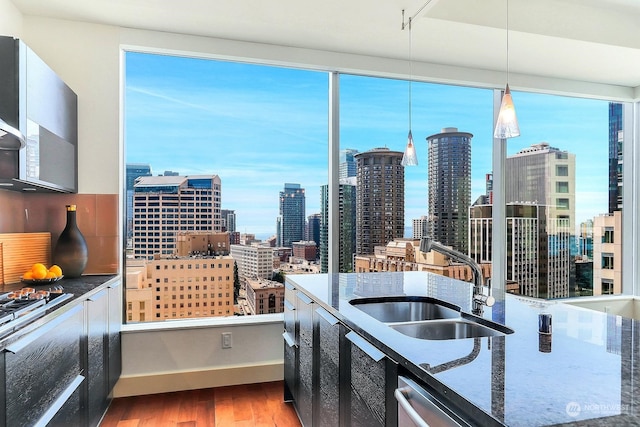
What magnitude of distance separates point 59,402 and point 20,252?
1165 millimetres

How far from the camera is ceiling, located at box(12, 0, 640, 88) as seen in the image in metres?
2.64

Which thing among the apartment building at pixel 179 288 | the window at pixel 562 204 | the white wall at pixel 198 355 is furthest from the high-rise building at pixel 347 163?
the window at pixel 562 204

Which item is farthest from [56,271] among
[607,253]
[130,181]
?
[607,253]

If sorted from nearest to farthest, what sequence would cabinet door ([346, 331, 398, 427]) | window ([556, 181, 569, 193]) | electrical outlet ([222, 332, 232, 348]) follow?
cabinet door ([346, 331, 398, 427]) < electrical outlet ([222, 332, 232, 348]) < window ([556, 181, 569, 193])

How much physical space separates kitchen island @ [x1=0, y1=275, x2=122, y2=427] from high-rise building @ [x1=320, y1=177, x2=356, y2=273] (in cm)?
163

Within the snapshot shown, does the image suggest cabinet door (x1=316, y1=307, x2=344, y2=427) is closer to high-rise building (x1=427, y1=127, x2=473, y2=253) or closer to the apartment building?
the apartment building

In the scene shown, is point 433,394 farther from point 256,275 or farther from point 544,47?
point 544,47

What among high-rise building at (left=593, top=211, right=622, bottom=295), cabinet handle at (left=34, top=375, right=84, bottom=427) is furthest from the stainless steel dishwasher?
high-rise building at (left=593, top=211, right=622, bottom=295)

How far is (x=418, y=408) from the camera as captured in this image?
987 mm

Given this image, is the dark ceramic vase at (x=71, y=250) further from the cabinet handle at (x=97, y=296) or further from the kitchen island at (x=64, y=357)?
the cabinet handle at (x=97, y=296)

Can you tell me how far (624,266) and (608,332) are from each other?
12.5ft

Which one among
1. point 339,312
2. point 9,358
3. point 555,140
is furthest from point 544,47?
point 9,358

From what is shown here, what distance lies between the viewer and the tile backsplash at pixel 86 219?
104 inches

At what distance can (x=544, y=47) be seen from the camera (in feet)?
10.7
